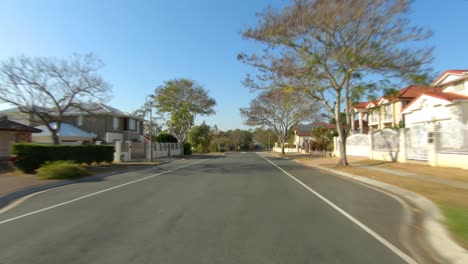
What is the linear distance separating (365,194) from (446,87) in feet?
103

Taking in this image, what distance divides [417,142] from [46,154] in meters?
21.7

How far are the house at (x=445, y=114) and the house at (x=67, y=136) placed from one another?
35077 mm

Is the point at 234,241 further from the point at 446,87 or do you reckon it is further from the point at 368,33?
the point at 446,87

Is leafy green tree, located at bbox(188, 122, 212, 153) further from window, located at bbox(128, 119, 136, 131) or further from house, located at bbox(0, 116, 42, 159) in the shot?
house, located at bbox(0, 116, 42, 159)

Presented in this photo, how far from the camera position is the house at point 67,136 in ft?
132

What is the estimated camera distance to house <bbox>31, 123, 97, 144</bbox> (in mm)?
40112

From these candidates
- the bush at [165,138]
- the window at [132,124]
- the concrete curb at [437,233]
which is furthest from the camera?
the bush at [165,138]

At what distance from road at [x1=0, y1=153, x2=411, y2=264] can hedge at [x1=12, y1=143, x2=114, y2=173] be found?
8.79 metres

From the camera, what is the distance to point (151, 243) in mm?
6031

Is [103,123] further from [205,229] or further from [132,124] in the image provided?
[205,229]

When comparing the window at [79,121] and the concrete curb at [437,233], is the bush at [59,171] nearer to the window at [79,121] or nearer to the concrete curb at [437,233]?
the concrete curb at [437,233]

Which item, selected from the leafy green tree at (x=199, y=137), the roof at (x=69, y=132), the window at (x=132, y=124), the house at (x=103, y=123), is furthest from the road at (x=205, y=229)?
the leafy green tree at (x=199, y=137)

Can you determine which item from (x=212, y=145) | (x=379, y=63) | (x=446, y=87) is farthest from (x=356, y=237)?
(x=212, y=145)

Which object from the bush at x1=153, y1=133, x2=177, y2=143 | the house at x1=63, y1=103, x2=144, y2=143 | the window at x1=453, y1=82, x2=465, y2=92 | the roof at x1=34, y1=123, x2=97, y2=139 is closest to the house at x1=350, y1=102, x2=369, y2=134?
the window at x1=453, y1=82, x2=465, y2=92
